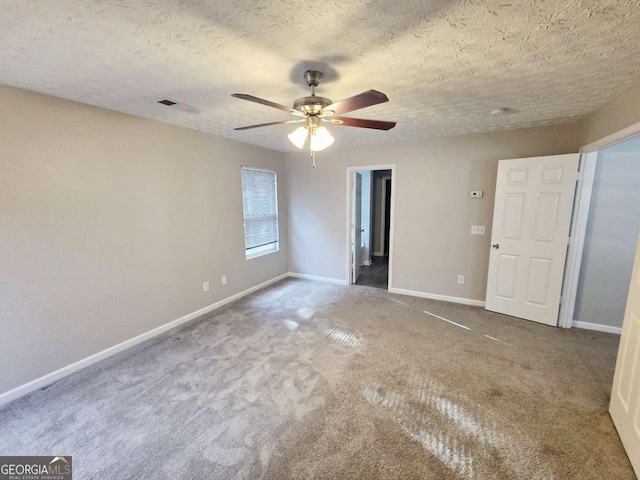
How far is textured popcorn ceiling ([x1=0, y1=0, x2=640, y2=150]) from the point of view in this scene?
1228mm

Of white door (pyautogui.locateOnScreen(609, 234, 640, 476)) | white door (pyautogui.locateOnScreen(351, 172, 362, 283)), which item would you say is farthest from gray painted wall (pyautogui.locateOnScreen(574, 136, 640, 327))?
white door (pyautogui.locateOnScreen(351, 172, 362, 283))

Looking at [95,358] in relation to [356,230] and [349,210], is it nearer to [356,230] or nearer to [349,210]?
[349,210]

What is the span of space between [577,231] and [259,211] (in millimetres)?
4177

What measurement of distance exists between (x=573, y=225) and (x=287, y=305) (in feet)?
11.7

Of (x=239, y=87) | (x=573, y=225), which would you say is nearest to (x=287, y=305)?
(x=239, y=87)

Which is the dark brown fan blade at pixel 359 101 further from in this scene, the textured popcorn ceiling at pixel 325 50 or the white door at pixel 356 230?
the white door at pixel 356 230

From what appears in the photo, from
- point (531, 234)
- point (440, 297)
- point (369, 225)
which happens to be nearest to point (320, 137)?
point (531, 234)

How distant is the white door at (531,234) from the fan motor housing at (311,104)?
2689 mm

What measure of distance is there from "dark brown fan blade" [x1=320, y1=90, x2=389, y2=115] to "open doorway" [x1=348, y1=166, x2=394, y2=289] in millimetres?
2675

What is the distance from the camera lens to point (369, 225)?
21.4ft

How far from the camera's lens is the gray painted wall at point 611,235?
2.86 metres

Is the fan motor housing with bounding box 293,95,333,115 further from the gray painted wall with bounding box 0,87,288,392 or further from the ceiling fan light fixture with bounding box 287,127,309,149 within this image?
the gray painted wall with bounding box 0,87,288,392

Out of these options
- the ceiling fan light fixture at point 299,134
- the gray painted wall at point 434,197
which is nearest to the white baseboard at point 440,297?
the gray painted wall at point 434,197

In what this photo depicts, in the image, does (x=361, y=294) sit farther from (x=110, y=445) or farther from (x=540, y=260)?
(x=110, y=445)
